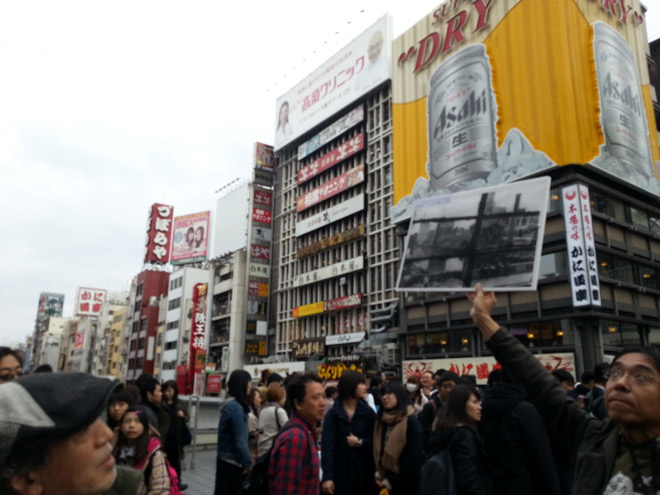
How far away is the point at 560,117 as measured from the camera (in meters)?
26.2

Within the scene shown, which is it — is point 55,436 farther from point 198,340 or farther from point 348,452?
point 198,340

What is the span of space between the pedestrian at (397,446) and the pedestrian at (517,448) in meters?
1.36

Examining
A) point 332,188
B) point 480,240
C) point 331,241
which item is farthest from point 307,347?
point 480,240

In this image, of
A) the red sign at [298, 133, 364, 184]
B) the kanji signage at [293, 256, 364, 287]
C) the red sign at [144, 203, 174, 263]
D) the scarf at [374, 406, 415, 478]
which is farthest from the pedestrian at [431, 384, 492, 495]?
the red sign at [144, 203, 174, 263]

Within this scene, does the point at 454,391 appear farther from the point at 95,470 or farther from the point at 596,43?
the point at 596,43

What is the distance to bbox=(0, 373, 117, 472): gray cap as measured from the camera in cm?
126

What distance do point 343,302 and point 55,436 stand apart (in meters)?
39.2

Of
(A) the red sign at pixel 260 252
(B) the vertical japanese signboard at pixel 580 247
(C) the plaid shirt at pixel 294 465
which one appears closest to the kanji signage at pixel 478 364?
(B) the vertical japanese signboard at pixel 580 247

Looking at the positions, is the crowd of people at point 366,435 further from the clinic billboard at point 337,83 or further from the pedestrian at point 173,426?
the clinic billboard at point 337,83

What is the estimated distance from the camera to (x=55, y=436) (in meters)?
1.32

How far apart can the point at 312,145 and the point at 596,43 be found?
26128 millimetres

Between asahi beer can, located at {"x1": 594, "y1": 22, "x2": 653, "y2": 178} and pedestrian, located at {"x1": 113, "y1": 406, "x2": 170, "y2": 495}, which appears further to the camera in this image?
asahi beer can, located at {"x1": 594, "y1": 22, "x2": 653, "y2": 178}

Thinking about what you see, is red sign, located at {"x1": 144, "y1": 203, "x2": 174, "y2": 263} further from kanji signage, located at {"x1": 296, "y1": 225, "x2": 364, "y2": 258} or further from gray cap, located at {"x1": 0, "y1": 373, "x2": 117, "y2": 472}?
gray cap, located at {"x1": 0, "y1": 373, "x2": 117, "y2": 472}

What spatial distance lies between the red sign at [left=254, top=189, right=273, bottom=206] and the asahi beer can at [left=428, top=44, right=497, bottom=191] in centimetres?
2396
